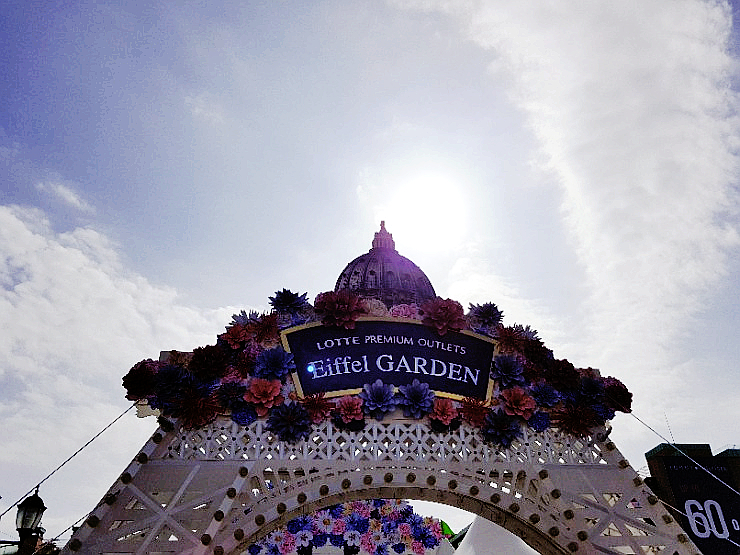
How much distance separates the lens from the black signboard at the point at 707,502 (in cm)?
2344

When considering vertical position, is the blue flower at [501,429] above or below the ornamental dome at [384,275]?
below

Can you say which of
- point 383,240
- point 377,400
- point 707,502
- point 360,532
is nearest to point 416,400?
point 377,400

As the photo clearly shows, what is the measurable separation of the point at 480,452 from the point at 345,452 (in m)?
1.90

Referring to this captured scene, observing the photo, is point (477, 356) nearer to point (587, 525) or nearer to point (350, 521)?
point (587, 525)

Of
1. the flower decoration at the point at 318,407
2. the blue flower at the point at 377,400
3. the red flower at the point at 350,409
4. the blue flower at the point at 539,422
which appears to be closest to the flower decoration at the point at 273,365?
the flower decoration at the point at 318,407

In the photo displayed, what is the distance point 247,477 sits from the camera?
7.21 meters

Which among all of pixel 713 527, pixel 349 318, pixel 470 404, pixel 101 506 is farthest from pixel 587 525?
pixel 713 527

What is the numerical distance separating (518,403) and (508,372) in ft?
2.17

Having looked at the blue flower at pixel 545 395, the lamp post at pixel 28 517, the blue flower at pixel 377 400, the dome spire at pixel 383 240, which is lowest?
the lamp post at pixel 28 517

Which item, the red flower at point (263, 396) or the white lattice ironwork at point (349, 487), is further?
the red flower at point (263, 396)

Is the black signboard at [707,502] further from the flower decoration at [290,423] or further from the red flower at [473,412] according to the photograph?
the flower decoration at [290,423]

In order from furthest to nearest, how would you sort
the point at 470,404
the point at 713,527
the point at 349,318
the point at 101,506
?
the point at 713,527, the point at 349,318, the point at 470,404, the point at 101,506

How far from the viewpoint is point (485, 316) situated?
9.34m

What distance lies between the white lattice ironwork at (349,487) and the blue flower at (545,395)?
0.69 metres
